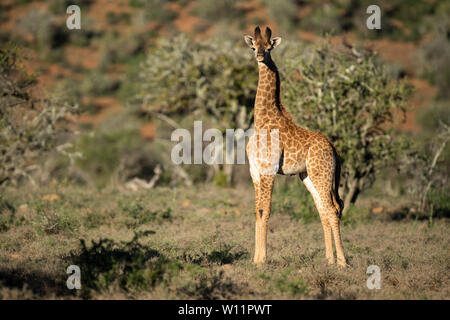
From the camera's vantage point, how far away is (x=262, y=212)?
787cm

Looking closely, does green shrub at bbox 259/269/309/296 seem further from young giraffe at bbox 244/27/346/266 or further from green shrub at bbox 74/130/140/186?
green shrub at bbox 74/130/140/186

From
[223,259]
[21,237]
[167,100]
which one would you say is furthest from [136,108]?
[223,259]

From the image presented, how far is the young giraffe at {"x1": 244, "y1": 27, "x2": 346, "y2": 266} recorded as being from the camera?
7730mm

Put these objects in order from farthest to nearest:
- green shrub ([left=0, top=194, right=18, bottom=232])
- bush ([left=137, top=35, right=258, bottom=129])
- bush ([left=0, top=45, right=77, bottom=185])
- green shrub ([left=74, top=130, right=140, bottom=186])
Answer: green shrub ([left=74, top=130, right=140, bottom=186]) < bush ([left=137, top=35, right=258, bottom=129]) < bush ([left=0, top=45, right=77, bottom=185]) < green shrub ([left=0, top=194, right=18, bottom=232])

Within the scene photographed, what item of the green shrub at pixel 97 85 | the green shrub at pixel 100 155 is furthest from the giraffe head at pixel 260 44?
the green shrub at pixel 97 85

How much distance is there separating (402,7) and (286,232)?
45.5 m

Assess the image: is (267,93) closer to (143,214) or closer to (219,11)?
(143,214)

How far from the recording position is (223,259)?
8109mm

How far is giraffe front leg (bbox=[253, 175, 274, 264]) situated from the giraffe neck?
1040 millimetres

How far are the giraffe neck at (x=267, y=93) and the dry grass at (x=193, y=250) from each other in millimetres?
2277

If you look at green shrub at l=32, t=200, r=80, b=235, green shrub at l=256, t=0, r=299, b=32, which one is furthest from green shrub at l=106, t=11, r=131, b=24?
green shrub at l=32, t=200, r=80, b=235

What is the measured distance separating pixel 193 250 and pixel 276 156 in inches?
90.4

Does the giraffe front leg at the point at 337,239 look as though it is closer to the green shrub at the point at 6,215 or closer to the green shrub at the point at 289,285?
the green shrub at the point at 289,285

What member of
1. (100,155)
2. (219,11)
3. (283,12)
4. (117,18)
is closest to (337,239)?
(100,155)
